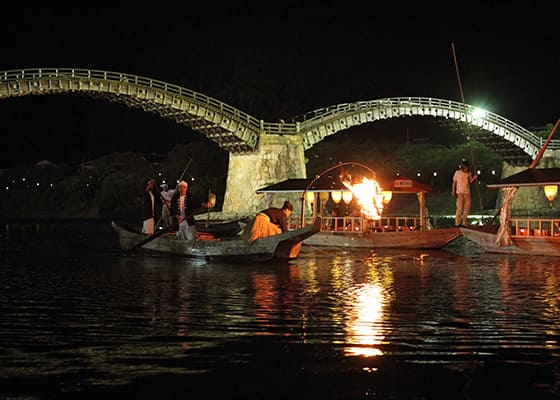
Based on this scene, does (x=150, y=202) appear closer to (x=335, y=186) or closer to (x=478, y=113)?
(x=335, y=186)

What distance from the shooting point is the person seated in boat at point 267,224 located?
2216 centimetres

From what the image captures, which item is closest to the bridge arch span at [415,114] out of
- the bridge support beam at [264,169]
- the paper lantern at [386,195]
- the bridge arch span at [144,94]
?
the bridge support beam at [264,169]

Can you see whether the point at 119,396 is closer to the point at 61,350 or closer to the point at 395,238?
the point at 61,350

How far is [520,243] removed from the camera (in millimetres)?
25844

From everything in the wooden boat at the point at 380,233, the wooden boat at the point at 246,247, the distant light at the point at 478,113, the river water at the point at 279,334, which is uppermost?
the distant light at the point at 478,113

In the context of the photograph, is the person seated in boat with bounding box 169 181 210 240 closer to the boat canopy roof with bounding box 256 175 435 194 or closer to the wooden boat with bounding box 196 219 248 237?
the boat canopy roof with bounding box 256 175 435 194

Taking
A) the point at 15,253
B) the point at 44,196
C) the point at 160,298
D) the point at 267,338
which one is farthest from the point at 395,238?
the point at 44,196

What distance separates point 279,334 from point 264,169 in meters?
49.4

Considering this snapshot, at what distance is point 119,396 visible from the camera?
25.6 feet

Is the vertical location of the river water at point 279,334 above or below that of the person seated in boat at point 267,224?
below

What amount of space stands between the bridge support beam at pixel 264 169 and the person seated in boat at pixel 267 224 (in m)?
36.3

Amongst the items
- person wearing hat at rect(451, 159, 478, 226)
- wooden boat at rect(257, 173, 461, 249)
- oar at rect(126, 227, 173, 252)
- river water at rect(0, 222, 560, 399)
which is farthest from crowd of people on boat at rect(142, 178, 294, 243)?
person wearing hat at rect(451, 159, 478, 226)

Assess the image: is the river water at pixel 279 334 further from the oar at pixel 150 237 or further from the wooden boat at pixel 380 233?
the wooden boat at pixel 380 233

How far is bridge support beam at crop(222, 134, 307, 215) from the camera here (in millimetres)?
59844
